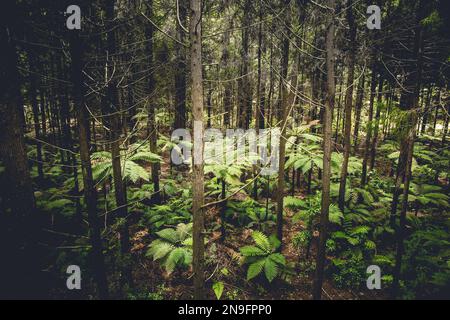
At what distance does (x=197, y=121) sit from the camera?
4246 millimetres

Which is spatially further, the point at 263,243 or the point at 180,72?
the point at 180,72

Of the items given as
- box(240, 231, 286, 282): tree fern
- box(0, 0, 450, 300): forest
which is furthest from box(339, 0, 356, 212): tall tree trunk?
box(240, 231, 286, 282): tree fern

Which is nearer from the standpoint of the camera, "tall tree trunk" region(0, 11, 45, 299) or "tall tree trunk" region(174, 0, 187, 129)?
"tall tree trunk" region(0, 11, 45, 299)

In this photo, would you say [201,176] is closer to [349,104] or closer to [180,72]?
[349,104]

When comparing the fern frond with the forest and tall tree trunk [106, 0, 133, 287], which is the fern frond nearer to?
the forest

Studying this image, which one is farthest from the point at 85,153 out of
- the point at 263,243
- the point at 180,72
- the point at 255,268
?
the point at 180,72

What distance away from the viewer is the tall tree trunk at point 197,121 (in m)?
4.12

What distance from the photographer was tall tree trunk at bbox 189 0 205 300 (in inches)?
162

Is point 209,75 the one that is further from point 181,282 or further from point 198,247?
point 198,247

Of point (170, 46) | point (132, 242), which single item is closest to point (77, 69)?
point (132, 242)

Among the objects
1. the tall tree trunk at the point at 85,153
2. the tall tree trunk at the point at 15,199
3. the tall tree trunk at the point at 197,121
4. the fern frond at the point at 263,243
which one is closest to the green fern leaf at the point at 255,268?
the fern frond at the point at 263,243

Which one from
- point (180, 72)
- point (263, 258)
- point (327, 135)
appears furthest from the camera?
point (180, 72)

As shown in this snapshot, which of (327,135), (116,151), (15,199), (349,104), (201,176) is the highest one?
(349,104)

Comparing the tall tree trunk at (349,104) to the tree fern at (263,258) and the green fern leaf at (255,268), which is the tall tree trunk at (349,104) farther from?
the green fern leaf at (255,268)
